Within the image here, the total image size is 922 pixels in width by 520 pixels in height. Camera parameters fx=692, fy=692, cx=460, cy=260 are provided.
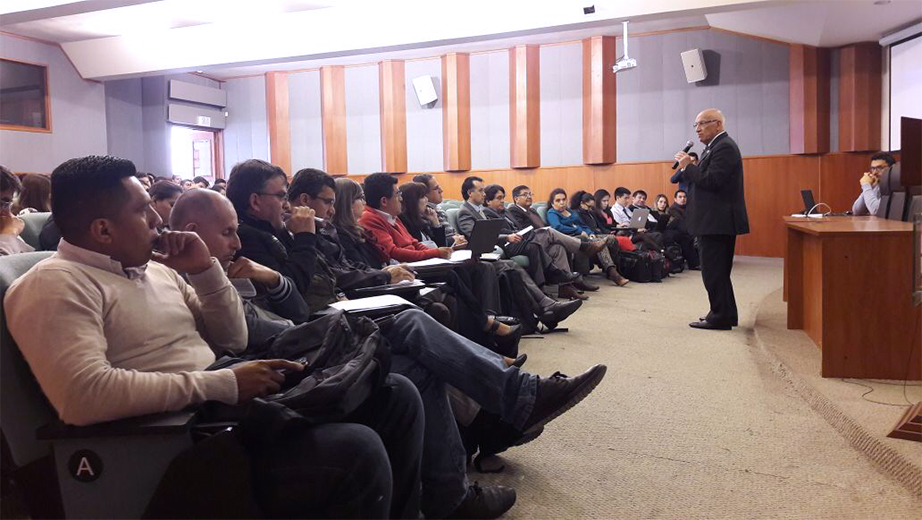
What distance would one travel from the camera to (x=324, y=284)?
264cm

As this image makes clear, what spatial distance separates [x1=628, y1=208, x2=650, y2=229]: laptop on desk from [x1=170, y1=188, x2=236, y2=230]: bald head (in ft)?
21.4

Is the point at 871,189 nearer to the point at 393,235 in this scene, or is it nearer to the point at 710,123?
the point at 710,123

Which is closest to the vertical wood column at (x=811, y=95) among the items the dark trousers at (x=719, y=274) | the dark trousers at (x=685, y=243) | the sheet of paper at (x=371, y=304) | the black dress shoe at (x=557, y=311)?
the dark trousers at (x=685, y=243)

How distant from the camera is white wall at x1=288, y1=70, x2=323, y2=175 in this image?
38.0 ft

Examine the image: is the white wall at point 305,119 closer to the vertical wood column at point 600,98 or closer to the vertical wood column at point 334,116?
the vertical wood column at point 334,116

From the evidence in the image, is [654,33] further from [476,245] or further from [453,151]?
[476,245]

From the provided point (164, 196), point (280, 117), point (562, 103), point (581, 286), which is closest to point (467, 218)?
point (581, 286)

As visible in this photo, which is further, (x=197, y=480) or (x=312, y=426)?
(x=312, y=426)

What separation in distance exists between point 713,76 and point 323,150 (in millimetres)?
6171

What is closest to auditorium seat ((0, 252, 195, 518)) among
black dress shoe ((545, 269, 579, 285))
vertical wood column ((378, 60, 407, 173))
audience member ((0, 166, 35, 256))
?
audience member ((0, 166, 35, 256))

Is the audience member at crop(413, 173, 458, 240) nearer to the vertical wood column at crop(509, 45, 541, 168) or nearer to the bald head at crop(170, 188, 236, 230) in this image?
the bald head at crop(170, 188, 236, 230)

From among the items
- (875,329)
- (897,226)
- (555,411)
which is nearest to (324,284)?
(555,411)

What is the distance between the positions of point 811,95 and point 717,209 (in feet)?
19.6

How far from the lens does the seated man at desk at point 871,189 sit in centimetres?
548
